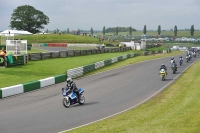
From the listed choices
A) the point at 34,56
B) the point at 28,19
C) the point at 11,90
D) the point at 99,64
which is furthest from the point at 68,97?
the point at 28,19

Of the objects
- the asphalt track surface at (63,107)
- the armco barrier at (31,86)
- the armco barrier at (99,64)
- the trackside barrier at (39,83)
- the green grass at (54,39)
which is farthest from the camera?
the green grass at (54,39)

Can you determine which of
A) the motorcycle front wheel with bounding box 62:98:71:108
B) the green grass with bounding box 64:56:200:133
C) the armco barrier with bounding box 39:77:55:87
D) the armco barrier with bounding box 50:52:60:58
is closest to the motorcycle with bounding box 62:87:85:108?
the motorcycle front wheel with bounding box 62:98:71:108

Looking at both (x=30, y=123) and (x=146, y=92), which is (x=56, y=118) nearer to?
(x=30, y=123)

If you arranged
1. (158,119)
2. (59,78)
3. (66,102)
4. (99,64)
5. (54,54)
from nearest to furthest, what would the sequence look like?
(158,119) < (66,102) < (59,78) < (99,64) < (54,54)

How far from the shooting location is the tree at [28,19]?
121062 millimetres

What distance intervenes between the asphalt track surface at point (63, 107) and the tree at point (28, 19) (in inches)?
3763

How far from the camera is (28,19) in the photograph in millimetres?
122688

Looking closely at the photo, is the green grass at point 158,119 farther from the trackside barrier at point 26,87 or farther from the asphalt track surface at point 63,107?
the trackside barrier at point 26,87

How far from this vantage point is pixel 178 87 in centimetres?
2488

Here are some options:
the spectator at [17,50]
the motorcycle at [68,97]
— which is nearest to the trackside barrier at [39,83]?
the motorcycle at [68,97]

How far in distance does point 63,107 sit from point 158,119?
5849 mm

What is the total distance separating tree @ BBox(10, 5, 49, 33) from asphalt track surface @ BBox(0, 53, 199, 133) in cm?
9558

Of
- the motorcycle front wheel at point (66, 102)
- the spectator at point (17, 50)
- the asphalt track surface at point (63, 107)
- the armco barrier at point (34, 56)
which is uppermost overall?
the spectator at point (17, 50)

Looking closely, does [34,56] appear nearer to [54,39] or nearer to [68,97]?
[68,97]
